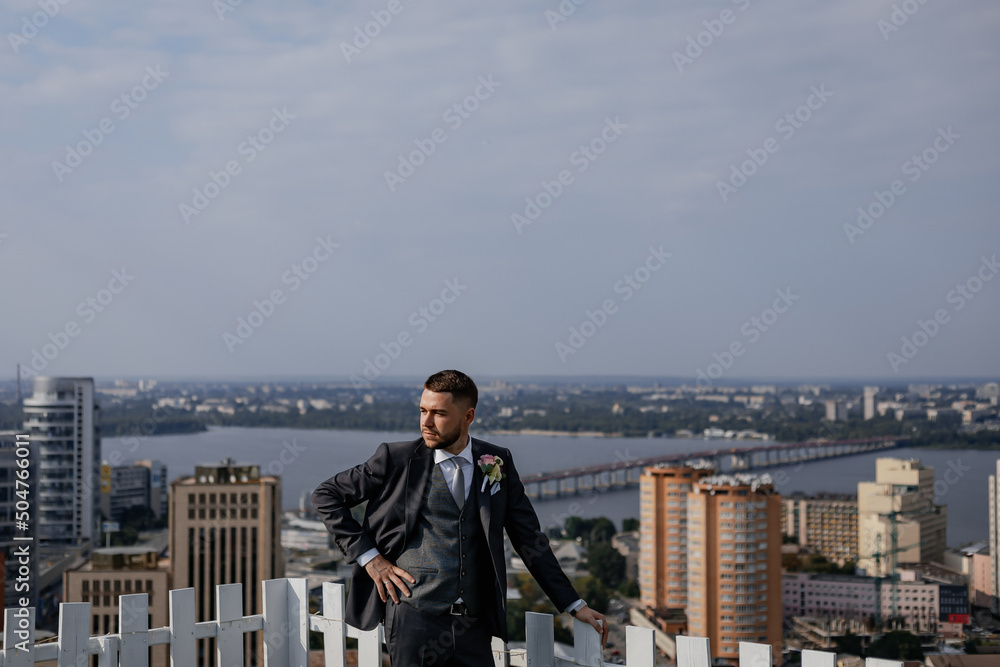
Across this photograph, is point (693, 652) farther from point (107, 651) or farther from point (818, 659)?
point (107, 651)

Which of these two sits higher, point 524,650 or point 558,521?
point 524,650

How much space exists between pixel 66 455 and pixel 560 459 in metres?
16.8

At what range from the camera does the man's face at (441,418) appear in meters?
1.21

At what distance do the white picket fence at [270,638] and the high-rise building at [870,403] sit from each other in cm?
3208

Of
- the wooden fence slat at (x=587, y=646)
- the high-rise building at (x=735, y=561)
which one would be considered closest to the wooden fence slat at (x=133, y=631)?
the wooden fence slat at (x=587, y=646)

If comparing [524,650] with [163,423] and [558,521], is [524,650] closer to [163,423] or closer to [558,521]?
[558,521]

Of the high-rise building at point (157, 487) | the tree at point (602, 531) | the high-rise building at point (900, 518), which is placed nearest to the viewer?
the high-rise building at point (900, 518)

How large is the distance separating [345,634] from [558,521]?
2083 centimetres

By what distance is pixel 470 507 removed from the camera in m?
1.25

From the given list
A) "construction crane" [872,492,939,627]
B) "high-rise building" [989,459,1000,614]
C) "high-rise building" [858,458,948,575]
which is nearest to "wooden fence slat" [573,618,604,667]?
"high-rise building" [989,459,1000,614]

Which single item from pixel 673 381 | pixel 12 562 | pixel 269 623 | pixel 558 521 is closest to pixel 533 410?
pixel 558 521

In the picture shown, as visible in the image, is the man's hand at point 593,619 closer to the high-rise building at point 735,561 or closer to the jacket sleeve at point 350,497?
the jacket sleeve at point 350,497

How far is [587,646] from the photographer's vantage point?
4.14ft

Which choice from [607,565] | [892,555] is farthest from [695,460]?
Answer: [892,555]
